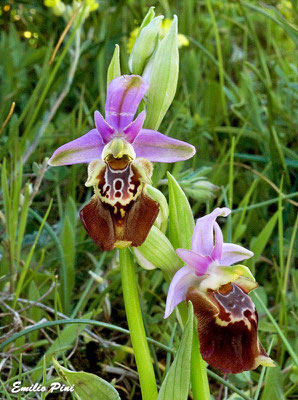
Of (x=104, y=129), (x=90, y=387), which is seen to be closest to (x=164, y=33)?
(x=104, y=129)

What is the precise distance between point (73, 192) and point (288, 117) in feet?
2.83

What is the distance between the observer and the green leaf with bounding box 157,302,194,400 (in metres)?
1.01

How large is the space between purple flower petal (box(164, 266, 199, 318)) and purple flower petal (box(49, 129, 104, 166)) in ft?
0.84

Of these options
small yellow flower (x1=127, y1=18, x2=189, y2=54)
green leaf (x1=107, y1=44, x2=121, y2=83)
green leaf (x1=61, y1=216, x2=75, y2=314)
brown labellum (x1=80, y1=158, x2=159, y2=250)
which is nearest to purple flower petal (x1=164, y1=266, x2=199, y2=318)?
brown labellum (x1=80, y1=158, x2=159, y2=250)

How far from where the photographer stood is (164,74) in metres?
1.17

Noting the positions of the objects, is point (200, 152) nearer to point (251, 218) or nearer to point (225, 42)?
point (251, 218)

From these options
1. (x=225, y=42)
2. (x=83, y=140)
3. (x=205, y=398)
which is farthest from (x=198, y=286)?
(x=225, y=42)

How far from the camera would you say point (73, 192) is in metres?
1.97

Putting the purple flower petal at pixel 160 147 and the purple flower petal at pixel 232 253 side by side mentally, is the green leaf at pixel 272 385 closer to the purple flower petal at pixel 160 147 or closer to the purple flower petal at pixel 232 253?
the purple flower petal at pixel 232 253

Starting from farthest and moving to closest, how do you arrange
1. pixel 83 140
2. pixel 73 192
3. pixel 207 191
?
pixel 73 192
pixel 207 191
pixel 83 140

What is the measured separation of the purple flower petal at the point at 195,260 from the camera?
43.2 inches

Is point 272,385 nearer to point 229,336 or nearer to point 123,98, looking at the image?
point 229,336

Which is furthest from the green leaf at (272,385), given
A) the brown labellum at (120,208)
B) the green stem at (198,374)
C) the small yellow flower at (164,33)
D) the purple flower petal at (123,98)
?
the small yellow flower at (164,33)

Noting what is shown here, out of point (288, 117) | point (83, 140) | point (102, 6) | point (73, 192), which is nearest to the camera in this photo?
point (83, 140)
